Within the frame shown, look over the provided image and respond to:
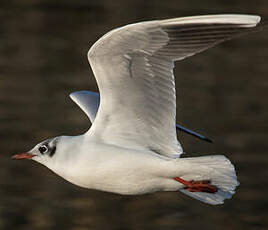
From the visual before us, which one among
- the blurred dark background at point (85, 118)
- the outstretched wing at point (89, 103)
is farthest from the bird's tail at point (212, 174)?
the blurred dark background at point (85, 118)

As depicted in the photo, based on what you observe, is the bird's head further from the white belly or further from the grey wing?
the grey wing

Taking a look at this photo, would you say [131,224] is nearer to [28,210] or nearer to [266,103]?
[28,210]

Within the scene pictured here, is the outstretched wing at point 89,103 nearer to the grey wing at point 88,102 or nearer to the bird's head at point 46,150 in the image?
the grey wing at point 88,102

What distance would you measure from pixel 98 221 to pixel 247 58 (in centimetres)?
726

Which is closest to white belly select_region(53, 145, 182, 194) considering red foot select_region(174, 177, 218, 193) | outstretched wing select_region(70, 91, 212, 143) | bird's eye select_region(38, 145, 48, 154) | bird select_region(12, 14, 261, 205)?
bird select_region(12, 14, 261, 205)

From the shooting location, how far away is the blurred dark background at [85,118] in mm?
9273

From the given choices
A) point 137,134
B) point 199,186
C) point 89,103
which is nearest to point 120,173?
point 137,134

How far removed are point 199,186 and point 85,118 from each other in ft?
18.0

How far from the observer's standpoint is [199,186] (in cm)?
671

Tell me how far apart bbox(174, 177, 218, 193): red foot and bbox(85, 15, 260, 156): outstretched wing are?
0.74ft

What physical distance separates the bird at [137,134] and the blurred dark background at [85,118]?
2.29 meters

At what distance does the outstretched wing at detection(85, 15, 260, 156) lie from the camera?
6055mm

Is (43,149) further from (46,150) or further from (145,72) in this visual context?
(145,72)

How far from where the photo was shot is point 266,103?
13.4 metres
